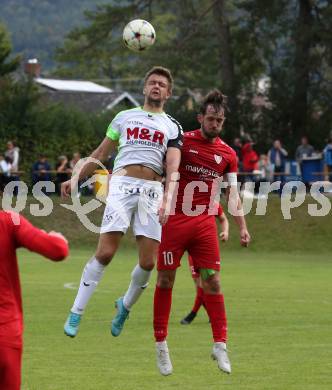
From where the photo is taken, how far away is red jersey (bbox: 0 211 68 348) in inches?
275

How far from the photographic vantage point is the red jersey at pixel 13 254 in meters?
6.99

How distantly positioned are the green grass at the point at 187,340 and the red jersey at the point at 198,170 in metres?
1.67

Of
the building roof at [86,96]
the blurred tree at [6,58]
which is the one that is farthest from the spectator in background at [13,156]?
the building roof at [86,96]

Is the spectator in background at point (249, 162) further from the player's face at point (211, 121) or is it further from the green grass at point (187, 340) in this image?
the player's face at point (211, 121)

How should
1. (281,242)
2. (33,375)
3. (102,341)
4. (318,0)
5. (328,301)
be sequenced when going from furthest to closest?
(318,0) → (281,242) → (328,301) → (102,341) → (33,375)

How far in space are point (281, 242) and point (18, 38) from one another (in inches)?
6444

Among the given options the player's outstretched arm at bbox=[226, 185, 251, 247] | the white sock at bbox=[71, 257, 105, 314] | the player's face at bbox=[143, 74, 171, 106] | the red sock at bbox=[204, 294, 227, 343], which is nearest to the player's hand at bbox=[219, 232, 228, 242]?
the player's outstretched arm at bbox=[226, 185, 251, 247]

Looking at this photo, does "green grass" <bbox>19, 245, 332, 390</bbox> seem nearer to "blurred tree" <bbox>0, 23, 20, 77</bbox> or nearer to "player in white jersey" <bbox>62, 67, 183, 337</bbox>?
"player in white jersey" <bbox>62, 67, 183, 337</bbox>

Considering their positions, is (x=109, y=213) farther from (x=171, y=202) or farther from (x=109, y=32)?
(x=109, y=32)

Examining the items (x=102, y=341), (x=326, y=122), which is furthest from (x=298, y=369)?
(x=326, y=122)

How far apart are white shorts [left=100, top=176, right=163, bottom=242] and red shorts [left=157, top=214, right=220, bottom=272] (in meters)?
0.14

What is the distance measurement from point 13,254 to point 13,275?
0.15m

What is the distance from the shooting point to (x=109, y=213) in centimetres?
1136

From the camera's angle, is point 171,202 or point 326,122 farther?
point 326,122
